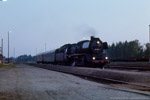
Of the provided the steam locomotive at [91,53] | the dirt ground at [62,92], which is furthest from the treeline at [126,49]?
the dirt ground at [62,92]

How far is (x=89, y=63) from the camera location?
105 ft

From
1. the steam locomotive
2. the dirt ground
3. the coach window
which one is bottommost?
the dirt ground

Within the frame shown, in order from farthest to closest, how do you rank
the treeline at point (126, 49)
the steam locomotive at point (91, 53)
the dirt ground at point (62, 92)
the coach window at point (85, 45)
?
the treeline at point (126, 49), the coach window at point (85, 45), the steam locomotive at point (91, 53), the dirt ground at point (62, 92)

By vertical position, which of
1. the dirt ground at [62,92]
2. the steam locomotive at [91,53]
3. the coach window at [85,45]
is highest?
the coach window at [85,45]

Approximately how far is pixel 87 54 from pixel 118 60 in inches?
1063

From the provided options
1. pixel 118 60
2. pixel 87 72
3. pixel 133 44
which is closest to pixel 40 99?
pixel 87 72

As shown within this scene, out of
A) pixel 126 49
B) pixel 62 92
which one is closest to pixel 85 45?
pixel 62 92

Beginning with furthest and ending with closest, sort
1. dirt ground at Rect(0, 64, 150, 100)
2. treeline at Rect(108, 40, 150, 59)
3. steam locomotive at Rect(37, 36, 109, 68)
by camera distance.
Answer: treeline at Rect(108, 40, 150, 59)
steam locomotive at Rect(37, 36, 109, 68)
dirt ground at Rect(0, 64, 150, 100)

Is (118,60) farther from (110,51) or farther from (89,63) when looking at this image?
(110,51)

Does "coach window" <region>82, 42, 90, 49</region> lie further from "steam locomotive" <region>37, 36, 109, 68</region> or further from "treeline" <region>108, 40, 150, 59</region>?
"treeline" <region>108, 40, 150, 59</region>

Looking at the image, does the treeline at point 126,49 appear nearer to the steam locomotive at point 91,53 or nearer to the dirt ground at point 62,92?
the steam locomotive at point 91,53

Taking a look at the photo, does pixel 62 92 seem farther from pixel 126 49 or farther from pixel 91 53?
pixel 126 49

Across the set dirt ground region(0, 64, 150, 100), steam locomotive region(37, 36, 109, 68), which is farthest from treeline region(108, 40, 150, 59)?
dirt ground region(0, 64, 150, 100)

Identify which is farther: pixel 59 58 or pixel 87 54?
pixel 59 58
